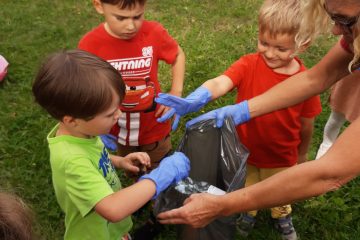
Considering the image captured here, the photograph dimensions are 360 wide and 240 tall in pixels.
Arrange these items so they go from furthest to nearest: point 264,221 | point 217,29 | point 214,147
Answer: point 217,29 → point 264,221 → point 214,147

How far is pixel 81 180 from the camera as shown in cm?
151

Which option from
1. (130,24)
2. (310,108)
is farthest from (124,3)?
(310,108)

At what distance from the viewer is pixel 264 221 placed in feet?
8.63

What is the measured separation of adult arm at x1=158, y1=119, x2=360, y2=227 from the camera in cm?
145

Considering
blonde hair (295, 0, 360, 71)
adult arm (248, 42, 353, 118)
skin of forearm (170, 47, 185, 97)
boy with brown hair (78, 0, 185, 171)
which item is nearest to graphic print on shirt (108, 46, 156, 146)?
boy with brown hair (78, 0, 185, 171)

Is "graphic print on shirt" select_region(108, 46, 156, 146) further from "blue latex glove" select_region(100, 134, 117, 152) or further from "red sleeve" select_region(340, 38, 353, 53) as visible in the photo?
"red sleeve" select_region(340, 38, 353, 53)

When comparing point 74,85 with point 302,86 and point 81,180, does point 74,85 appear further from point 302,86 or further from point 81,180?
point 302,86

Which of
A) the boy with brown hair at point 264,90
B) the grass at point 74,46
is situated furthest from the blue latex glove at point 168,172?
the grass at point 74,46

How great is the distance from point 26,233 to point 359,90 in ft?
7.12

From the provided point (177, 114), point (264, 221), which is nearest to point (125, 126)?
point (177, 114)

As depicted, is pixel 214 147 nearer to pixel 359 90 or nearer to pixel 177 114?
pixel 177 114

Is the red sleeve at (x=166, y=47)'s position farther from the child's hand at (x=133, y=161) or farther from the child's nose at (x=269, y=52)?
the child's hand at (x=133, y=161)

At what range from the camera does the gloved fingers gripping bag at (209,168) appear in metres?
1.91

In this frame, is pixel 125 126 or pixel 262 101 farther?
pixel 125 126
